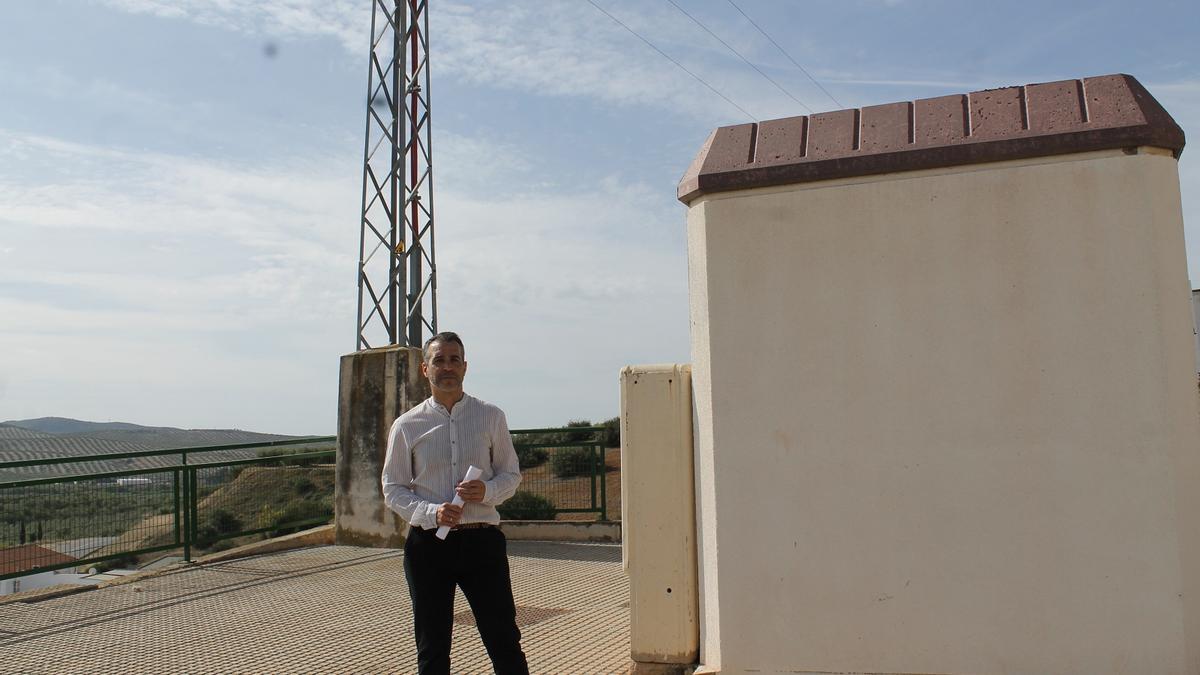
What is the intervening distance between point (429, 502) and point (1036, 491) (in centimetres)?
247

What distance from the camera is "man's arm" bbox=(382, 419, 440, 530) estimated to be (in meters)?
3.92

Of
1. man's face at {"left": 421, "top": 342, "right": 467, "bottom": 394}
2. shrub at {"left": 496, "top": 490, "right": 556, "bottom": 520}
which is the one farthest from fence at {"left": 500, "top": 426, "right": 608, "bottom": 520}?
man's face at {"left": 421, "top": 342, "right": 467, "bottom": 394}

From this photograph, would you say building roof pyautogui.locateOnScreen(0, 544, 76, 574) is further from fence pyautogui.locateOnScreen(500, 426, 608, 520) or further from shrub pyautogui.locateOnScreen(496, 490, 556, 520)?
fence pyautogui.locateOnScreen(500, 426, 608, 520)

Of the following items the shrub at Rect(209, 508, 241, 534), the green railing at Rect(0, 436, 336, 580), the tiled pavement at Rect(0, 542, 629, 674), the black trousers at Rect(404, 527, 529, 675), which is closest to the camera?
the black trousers at Rect(404, 527, 529, 675)

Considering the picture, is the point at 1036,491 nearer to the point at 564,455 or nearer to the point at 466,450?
the point at 466,450

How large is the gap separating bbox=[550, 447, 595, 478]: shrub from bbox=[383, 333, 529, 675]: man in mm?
7505

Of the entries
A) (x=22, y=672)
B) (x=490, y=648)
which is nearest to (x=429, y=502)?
(x=490, y=648)

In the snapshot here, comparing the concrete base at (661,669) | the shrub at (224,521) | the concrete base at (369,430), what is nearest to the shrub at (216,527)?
the shrub at (224,521)

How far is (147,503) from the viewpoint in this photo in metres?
9.62

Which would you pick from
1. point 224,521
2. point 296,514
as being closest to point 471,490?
point 224,521

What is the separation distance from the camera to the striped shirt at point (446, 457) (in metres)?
4.04

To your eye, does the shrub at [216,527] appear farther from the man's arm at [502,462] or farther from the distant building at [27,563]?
the man's arm at [502,462]

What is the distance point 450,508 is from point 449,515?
1.1 inches

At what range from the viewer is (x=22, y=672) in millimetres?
5918
